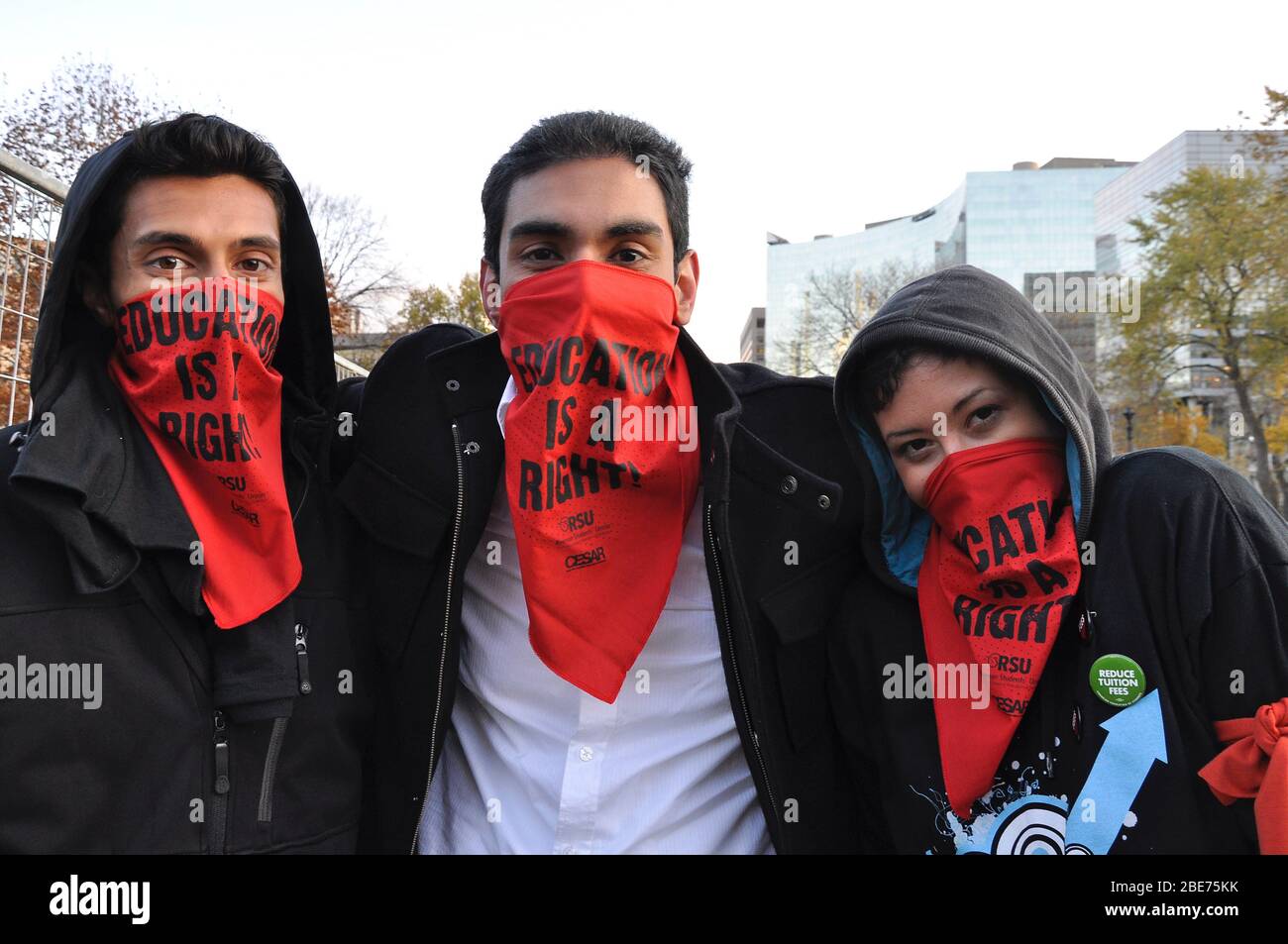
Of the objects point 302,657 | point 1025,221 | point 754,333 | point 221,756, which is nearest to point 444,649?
point 302,657

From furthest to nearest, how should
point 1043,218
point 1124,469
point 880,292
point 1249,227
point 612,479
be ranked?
point 1043,218
point 880,292
point 1249,227
point 612,479
point 1124,469

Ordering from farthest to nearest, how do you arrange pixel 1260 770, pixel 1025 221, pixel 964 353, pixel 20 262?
pixel 1025 221 < pixel 20 262 < pixel 964 353 < pixel 1260 770

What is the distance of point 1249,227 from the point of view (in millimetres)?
20797

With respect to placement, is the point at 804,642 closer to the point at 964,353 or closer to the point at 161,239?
the point at 964,353

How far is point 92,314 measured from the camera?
90.7 inches

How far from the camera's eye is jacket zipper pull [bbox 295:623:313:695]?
2.17 metres

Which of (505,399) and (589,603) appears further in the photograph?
(505,399)

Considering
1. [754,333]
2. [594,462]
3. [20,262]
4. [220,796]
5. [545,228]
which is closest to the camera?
[220,796]

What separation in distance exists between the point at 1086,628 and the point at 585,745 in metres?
1.16

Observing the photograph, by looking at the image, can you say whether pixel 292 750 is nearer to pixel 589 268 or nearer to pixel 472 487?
pixel 472 487

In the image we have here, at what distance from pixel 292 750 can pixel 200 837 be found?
0.81ft

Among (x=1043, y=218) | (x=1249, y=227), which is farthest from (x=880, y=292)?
(x=1043, y=218)

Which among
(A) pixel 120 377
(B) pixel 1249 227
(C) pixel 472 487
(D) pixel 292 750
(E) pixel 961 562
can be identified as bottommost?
(D) pixel 292 750

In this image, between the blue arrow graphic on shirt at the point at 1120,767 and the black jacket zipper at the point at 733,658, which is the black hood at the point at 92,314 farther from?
the blue arrow graphic on shirt at the point at 1120,767
